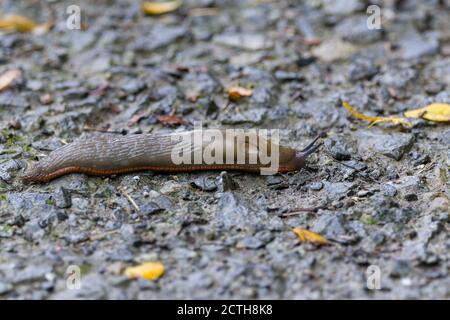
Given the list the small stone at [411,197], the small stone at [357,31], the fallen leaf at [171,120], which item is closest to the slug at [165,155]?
the fallen leaf at [171,120]

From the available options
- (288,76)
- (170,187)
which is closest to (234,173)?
(170,187)

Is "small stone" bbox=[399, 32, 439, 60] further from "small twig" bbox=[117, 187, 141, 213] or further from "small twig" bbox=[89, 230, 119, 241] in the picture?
"small twig" bbox=[89, 230, 119, 241]

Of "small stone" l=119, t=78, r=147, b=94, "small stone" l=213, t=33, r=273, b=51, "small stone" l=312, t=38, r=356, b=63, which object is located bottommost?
"small stone" l=119, t=78, r=147, b=94

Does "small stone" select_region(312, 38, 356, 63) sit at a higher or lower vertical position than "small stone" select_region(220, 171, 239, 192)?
higher

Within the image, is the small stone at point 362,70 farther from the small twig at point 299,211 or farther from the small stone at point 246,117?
the small twig at point 299,211

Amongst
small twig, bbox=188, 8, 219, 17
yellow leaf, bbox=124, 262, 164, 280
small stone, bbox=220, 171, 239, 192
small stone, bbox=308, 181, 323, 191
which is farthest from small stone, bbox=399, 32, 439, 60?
yellow leaf, bbox=124, 262, 164, 280

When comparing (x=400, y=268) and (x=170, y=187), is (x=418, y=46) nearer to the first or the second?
(x=170, y=187)
